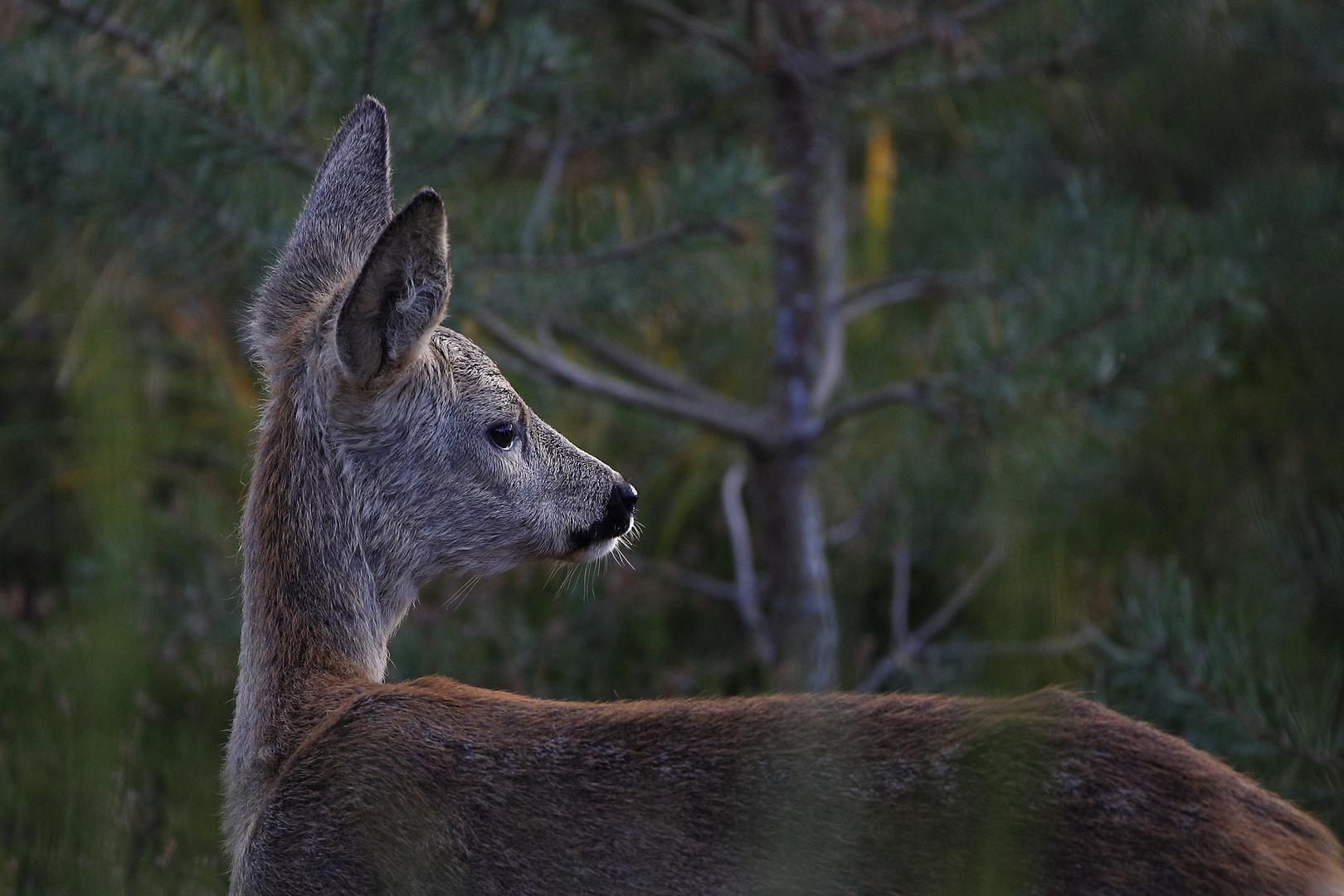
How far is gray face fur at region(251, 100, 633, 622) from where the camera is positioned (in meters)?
2.48

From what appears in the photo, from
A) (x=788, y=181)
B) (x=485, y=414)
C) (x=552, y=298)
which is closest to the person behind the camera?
(x=485, y=414)

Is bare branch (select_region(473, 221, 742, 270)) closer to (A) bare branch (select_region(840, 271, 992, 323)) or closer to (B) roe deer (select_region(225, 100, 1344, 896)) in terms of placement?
(A) bare branch (select_region(840, 271, 992, 323))

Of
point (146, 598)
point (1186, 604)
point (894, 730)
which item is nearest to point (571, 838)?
point (894, 730)

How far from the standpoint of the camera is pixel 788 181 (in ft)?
15.4

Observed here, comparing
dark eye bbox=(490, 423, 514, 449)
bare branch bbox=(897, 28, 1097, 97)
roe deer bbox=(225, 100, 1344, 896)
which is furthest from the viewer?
bare branch bbox=(897, 28, 1097, 97)

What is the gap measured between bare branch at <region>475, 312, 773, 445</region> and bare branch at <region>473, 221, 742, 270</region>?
0.67ft

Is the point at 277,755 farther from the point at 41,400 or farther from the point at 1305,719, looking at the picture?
the point at 41,400

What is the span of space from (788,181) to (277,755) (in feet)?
10.0

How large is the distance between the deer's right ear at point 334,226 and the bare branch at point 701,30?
161 cm

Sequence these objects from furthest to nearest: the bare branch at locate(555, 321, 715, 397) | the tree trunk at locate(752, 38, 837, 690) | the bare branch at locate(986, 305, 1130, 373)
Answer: the bare branch at locate(555, 321, 715, 397)
the tree trunk at locate(752, 38, 837, 690)
the bare branch at locate(986, 305, 1130, 373)

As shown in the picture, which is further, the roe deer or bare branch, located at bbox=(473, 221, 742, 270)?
bare branch, located at bbox=(473, 221, 742, 270)

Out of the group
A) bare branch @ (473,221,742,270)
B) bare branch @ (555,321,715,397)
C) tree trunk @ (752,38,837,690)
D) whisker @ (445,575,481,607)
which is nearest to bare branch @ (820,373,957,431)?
tree trunk @ (752,38,837,690)

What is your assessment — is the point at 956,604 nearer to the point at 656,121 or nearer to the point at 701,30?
the point at 656,121

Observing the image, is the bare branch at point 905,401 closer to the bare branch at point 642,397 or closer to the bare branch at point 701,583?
the bare branch at point 642,397
